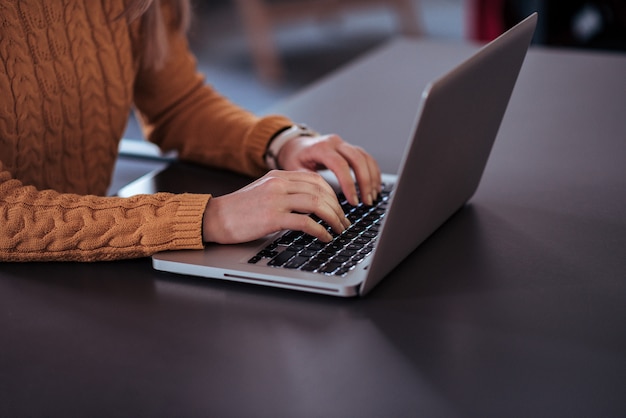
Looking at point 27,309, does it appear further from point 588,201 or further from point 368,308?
point 588,201

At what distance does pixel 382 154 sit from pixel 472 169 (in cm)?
25

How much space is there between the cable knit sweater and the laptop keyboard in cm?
8

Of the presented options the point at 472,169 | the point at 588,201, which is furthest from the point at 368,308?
the point at 588,201

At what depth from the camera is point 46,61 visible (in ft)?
3.53

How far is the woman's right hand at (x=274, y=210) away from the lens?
2.71 feet

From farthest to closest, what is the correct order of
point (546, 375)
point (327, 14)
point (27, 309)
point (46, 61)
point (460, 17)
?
point (460, 17) → point (327, 14) → point (46, 61) → point (27, 309) → point (546, 375)

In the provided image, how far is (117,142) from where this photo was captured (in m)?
1.25

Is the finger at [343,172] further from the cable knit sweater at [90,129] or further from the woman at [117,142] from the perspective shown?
the cable knit sweater at [90,129]

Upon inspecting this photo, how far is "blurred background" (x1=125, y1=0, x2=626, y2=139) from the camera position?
328 centimetres

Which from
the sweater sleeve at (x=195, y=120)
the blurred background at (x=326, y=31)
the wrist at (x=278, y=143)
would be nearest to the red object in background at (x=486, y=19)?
the blurred background at (x=326, y=31)

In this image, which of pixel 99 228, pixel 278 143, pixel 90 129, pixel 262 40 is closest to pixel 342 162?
pixel 278 143

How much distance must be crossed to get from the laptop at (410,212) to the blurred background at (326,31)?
2311mm

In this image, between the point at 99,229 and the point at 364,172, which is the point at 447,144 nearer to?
the point at 364,172

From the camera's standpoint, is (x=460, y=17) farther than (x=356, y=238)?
Yes
